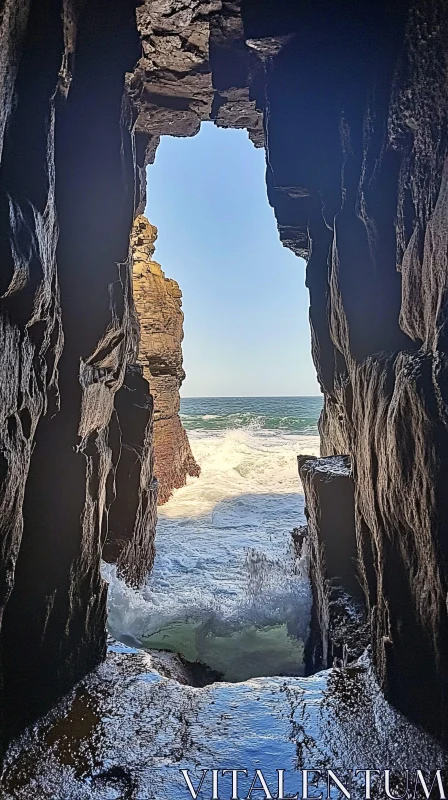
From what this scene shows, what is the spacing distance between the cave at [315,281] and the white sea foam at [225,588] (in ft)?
1.85

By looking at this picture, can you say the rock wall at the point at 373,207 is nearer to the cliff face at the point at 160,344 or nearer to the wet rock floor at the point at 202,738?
the wet rock floor at the point at 202,738

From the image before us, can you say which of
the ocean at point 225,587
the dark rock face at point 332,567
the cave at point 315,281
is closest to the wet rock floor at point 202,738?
the cave at point 315,281

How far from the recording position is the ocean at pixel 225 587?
5.75m

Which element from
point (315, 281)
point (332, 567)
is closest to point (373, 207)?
point (315, 281)

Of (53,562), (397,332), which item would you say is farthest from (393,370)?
(53,562)

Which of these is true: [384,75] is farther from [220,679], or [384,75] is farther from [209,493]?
[209,493]

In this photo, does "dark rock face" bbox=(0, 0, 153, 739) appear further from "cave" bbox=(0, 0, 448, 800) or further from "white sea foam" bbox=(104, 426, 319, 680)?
"white sea foam" bbox=(104, 426, 319, 680)

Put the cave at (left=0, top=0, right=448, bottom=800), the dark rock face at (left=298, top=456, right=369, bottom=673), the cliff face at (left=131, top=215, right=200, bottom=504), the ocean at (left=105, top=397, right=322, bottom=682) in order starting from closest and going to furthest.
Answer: the cave at (left=0, top=0, right=448, bottom=800) < the dark rock face at (left=298, top=456, right=369, bottom=673) < the ocean at (left=105, top=397, right=322, bottom=682) < the cliff face at (left=131, top=215, right=200, bottom=504)

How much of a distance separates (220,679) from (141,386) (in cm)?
487

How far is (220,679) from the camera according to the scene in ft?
16.7

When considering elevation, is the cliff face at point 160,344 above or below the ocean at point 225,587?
above

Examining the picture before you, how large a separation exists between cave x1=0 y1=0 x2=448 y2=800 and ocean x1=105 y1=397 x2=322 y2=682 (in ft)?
2.03

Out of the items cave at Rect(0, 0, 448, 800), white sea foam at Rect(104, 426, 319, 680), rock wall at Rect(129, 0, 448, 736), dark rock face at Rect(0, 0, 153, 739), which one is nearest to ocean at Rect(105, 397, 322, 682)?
white sea foam at Rect(104, 426, 319, 680)

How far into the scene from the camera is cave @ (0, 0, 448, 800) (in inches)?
107
